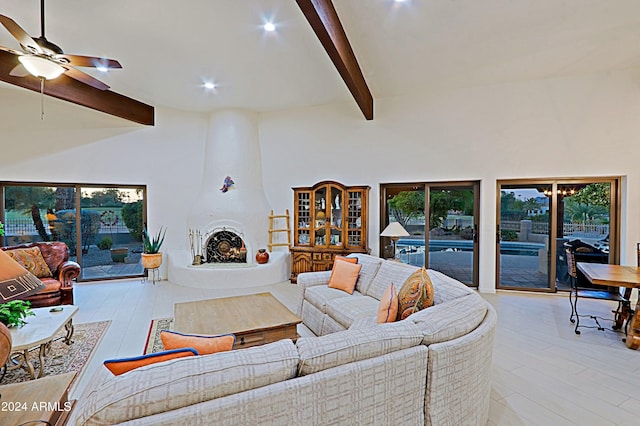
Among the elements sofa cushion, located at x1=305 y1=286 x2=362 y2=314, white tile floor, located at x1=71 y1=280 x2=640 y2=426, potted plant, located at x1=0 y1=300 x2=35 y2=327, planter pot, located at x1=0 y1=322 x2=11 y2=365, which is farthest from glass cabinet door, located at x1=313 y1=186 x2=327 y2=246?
planter pot, located at x1=0 y1=322 x2=11 y2=365

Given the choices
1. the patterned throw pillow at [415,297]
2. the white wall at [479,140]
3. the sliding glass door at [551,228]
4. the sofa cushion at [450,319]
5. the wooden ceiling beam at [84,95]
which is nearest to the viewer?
the sofa cushion at [450,319]

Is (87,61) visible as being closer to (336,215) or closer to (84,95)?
(84,95)

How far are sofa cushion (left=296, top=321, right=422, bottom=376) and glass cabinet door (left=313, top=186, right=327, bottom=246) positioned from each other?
448 centimetres

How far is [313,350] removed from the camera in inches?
56.4

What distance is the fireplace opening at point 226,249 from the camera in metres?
6.61

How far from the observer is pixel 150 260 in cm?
600

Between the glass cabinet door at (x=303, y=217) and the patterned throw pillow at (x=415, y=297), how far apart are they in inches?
158

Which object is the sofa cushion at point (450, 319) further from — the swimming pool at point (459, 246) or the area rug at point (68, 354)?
the swimming pool at point (459, 246)

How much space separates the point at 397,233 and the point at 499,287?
2.41 metres

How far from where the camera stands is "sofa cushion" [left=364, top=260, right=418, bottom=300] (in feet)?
10.7

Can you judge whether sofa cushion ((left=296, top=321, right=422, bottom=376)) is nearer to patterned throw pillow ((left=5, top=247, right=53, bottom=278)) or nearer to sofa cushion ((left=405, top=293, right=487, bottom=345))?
sofa cushion ((left=405, top=293, right=487, bottom=345))

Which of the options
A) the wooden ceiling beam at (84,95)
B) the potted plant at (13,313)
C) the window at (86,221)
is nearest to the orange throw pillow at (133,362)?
the potted plant at (13,313)

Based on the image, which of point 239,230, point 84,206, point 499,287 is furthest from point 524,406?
point 84,206

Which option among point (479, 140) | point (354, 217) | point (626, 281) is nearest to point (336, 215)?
point (354, 217)
